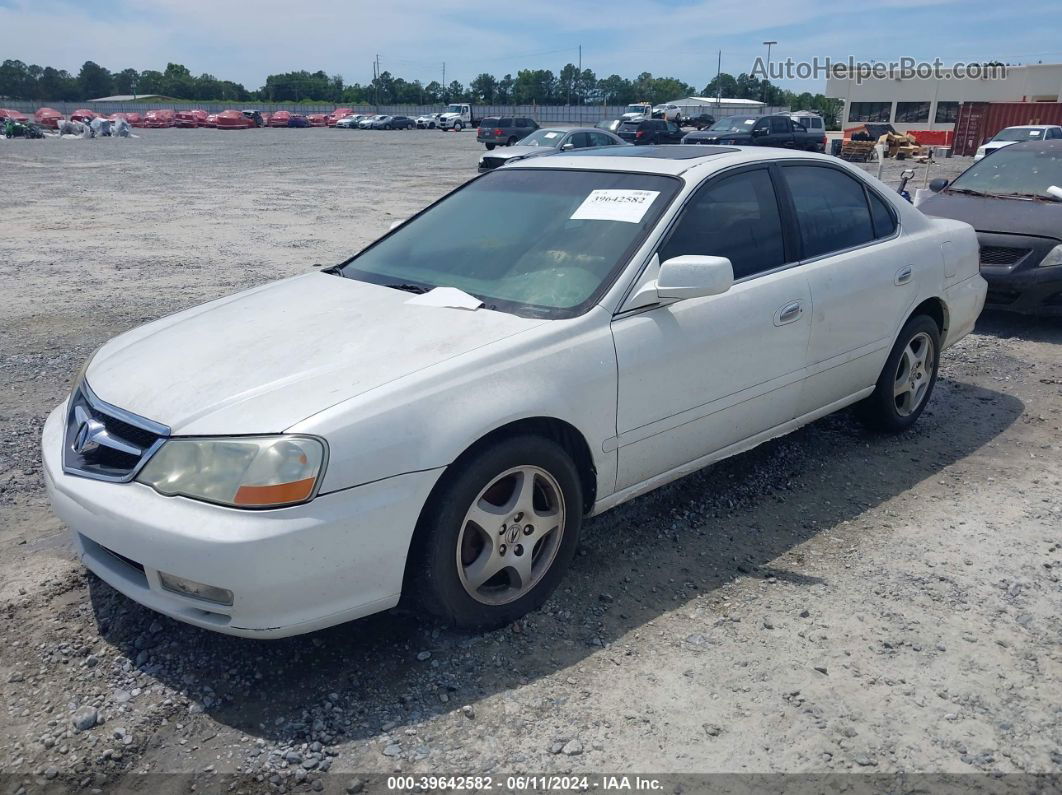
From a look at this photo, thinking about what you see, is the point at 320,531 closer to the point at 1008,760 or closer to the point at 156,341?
the point at 156,341

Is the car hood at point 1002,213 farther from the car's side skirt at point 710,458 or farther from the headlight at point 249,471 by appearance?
the headlight at point 249,471

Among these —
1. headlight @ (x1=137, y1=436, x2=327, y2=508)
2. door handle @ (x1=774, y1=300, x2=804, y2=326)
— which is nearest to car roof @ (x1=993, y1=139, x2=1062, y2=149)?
door handle @ (x1=774, y1=300, x2=804, y2=326)

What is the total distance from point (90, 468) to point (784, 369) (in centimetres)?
289

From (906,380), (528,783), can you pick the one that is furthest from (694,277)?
(906,380)

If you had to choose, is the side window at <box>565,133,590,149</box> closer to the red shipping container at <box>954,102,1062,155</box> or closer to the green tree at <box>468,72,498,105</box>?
the red shipping container at <box>954,102,1062,155</box>

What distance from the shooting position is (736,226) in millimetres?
3904

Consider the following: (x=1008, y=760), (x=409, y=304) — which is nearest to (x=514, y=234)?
(x=409, y=304)

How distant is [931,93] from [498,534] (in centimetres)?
6838

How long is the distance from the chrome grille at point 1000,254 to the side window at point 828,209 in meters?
3.52

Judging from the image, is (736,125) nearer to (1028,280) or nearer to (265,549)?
(1028,280)

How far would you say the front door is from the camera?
3.37 meters

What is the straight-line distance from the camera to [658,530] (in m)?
3.94

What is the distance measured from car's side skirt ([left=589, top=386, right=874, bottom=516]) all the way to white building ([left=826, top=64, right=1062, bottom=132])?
62.0 metres

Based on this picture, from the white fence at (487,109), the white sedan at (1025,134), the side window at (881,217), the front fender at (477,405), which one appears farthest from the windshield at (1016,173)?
the white fence at (487,109)
